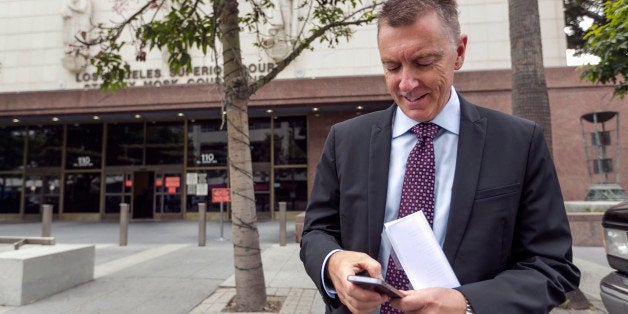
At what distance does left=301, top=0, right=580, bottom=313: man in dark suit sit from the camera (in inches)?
47.2

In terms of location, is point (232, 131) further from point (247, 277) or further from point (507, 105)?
point (507, 105)

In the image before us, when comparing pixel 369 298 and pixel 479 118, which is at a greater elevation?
pixel 479 118

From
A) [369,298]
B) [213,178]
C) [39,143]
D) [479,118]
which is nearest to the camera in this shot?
[369,298]

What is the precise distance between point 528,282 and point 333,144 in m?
0.87

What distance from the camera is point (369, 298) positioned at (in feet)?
3.55

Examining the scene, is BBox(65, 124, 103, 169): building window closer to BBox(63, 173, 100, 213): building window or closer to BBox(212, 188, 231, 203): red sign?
BBox(63, 173, 100, 213): building window

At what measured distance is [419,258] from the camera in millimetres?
1191

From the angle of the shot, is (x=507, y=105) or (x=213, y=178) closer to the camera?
(x=507, y=105)

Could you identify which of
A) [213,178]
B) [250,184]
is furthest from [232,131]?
[213,178]

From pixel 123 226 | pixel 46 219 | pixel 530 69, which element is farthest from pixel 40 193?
pixel 530 69

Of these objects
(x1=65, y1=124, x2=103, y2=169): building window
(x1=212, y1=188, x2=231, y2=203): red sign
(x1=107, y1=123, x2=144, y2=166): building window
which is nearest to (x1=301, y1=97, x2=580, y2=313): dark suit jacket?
(x1=212, y1=188, x2=231, y2=203): red sign

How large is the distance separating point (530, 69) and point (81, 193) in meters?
19.2

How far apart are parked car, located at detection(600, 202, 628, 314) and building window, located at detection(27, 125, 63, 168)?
Result: 2115cm

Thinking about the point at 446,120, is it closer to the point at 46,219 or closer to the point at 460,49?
the point at 460,49
